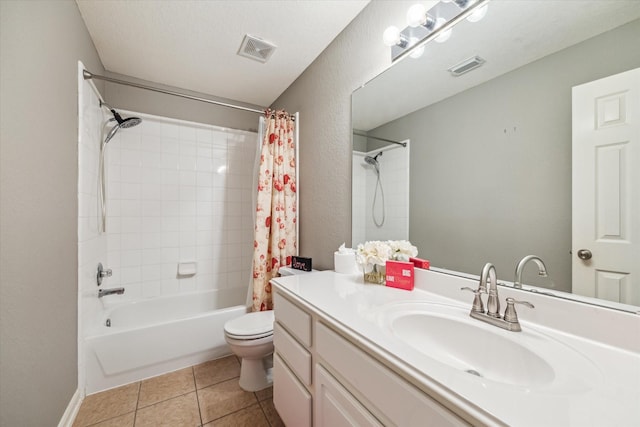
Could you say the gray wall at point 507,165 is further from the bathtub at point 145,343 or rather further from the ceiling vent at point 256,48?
the bathtub at point 145,343

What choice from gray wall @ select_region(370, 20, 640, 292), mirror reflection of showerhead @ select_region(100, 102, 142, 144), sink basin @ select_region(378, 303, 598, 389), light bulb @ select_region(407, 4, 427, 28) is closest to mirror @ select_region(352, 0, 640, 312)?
gray wall @ select_region(370, 20, 640, 292)

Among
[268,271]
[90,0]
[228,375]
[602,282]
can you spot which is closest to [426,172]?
[602,282]

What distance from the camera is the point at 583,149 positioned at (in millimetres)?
723

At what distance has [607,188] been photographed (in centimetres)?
68

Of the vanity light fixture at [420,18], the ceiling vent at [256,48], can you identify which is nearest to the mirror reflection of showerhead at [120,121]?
the ceiling vent at [256,48]

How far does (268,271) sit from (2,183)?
1.54 metres

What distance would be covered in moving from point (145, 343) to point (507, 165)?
7.57 feet

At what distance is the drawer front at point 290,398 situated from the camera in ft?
3.15

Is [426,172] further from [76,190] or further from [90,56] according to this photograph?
[90,56]

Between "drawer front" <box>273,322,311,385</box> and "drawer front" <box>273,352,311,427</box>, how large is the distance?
0.13 ft

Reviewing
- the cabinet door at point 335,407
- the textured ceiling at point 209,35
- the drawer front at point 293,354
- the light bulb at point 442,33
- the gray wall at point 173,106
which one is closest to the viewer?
the cabinet door at point 335,407

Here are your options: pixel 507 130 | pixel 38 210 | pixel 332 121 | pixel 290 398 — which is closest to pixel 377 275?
pixel 290 398

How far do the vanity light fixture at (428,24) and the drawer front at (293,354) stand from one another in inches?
57.5

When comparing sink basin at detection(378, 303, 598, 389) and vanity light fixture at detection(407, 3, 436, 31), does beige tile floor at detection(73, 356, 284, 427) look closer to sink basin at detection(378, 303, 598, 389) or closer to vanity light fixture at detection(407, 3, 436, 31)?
sink basin at detection(378, 303, 598, 389)
